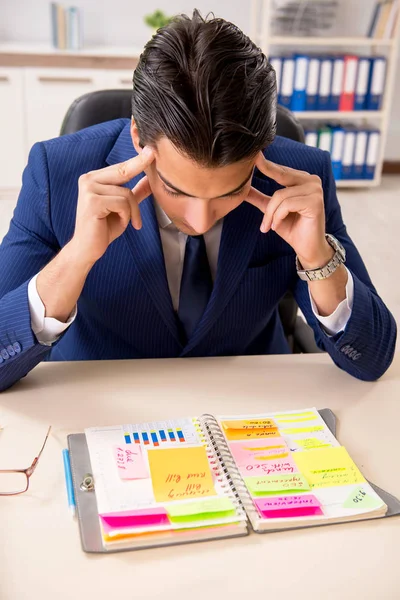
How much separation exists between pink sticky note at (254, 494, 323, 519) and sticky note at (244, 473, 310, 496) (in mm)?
14

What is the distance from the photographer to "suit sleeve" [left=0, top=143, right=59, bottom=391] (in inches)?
46.0

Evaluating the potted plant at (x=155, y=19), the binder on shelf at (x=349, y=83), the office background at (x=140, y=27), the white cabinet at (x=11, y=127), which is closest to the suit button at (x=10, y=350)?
the office background at (x=140, y=27)

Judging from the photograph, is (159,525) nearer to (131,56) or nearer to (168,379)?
(168,379)

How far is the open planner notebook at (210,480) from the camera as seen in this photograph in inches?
34.4

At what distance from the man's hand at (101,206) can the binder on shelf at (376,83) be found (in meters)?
3.62

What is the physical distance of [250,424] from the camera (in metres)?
1.08

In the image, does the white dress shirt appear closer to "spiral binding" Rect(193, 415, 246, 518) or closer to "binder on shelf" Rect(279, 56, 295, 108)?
"spiral binding" Rect(193, 415, 246, 518)

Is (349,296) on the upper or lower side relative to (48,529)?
upper

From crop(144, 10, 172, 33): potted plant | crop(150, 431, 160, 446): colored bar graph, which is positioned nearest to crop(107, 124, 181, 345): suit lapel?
crop(150, 431, 160, 446): colored bar graph

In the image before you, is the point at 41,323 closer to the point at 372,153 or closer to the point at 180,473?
the point at 180,473

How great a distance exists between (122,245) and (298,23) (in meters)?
3.51

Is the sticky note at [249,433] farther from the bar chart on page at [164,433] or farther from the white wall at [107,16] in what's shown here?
the white wall at [107,16]

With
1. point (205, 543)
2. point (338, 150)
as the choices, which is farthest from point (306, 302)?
point (338, 150)

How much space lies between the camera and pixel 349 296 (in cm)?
127
